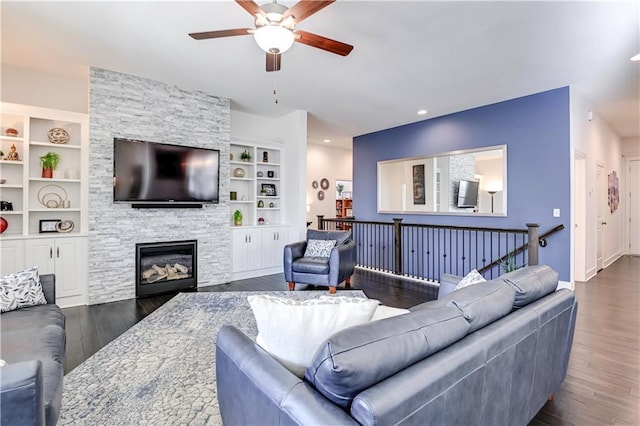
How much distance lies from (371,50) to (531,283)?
278cm

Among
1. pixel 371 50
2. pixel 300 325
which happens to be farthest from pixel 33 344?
pixel 371 50

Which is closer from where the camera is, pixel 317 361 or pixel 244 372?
pixel 317 361

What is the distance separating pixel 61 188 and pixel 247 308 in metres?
2.99

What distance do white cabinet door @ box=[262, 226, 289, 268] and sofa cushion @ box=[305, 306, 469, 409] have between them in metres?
4.63

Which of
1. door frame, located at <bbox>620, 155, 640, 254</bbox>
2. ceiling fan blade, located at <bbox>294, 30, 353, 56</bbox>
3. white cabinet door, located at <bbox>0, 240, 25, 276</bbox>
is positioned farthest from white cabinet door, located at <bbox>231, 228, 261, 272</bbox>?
door frame, located at <bbox>620, 155, 640, 254</bbox>

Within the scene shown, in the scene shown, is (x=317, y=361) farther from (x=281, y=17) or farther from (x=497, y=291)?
(x=281, y=17)

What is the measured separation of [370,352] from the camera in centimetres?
98

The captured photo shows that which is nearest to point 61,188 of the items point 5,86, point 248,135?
point 5,86

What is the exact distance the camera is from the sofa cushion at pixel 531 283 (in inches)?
67.1

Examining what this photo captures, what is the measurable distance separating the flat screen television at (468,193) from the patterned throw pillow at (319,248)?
8.57 feet

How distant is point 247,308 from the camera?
3.73 meters

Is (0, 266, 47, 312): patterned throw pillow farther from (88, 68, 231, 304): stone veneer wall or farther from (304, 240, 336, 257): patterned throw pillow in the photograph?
(304, 240, 336, 257): patterned throw pillow

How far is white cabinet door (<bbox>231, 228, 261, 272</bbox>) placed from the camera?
17.4ft

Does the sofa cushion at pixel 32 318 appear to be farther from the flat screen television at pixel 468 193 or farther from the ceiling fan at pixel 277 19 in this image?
the flat screen television at pixel 468 193
